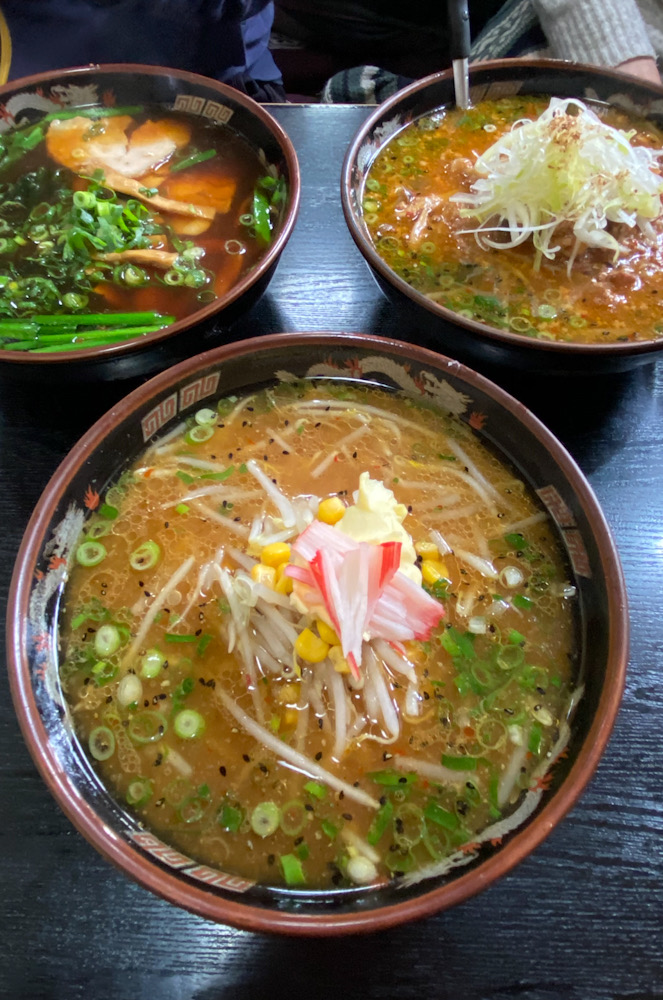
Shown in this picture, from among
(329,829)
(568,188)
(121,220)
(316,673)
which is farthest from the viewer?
(121,220)

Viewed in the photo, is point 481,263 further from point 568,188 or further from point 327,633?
point 327,633

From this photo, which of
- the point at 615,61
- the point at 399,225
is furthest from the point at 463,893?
the point at 615,61

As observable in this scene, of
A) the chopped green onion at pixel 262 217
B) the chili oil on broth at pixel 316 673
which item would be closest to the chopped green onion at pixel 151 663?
the chili oil on broth at pixel 316 673

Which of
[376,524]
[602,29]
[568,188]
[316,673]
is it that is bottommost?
[316,673]

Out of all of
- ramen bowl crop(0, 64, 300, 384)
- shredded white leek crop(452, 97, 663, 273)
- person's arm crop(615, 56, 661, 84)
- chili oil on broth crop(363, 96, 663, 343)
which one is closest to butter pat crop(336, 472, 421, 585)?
ramen bowl crop(0, 64, 300, 384)

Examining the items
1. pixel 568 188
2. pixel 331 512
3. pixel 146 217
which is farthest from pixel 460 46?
pixel 331 512

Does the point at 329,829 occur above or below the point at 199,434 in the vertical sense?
below

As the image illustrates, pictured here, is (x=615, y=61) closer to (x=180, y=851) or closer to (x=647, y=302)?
(x=647, y=302)
